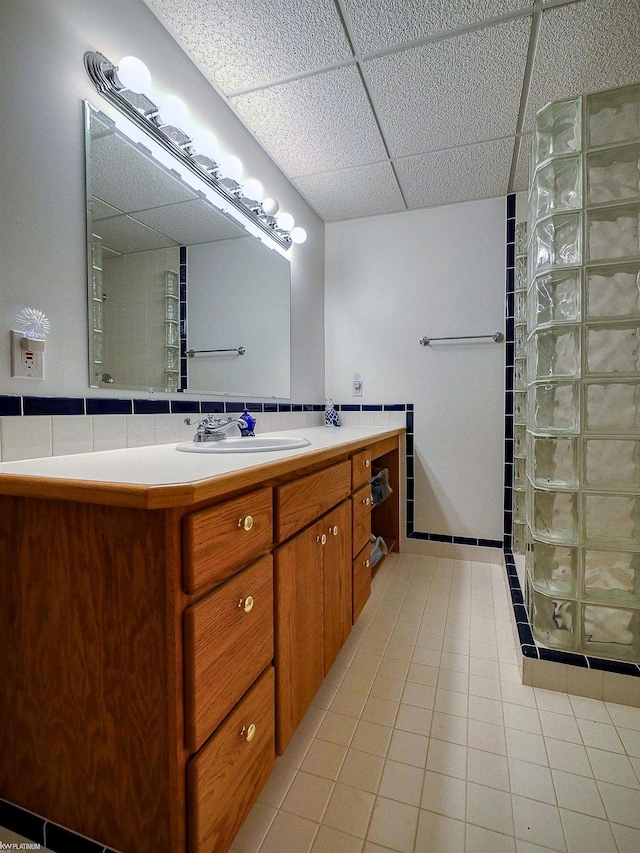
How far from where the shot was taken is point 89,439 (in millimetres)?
1053

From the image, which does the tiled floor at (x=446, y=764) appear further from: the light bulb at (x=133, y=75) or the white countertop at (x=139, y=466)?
the light bulb at (x=133, y=75)

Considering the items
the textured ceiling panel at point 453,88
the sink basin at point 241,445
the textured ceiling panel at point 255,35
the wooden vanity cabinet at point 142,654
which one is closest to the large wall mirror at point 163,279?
the sink basin at point 241,445

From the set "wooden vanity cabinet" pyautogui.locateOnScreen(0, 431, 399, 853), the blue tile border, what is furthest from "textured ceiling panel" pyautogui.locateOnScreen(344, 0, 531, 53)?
the blue tile border

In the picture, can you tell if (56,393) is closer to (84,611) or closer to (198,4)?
(84,611)

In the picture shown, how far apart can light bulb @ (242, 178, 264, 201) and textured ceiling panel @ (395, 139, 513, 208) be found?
0.75m

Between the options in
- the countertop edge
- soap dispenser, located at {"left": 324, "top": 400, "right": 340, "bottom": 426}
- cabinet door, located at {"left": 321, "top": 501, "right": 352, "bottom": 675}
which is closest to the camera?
A: the countertop edge

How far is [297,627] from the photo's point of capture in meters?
1.00

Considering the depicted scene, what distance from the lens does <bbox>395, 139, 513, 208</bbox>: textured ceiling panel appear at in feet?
6.35

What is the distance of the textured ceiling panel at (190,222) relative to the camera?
1327 millimetres

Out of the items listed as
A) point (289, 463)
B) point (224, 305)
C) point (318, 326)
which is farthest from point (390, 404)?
point (289, 463)

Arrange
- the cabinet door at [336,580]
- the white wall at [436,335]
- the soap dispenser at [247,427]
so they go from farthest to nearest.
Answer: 1. the white wall at [436,335]
2. the soap dispenser at [247,427]
3. the cabinet door at [336,580]

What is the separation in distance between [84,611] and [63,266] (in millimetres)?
807

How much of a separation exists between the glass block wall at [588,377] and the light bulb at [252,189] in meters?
1.07

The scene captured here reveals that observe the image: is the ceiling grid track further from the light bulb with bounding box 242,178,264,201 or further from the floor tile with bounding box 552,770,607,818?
the floor tile with bounding box 552,770,607,818
